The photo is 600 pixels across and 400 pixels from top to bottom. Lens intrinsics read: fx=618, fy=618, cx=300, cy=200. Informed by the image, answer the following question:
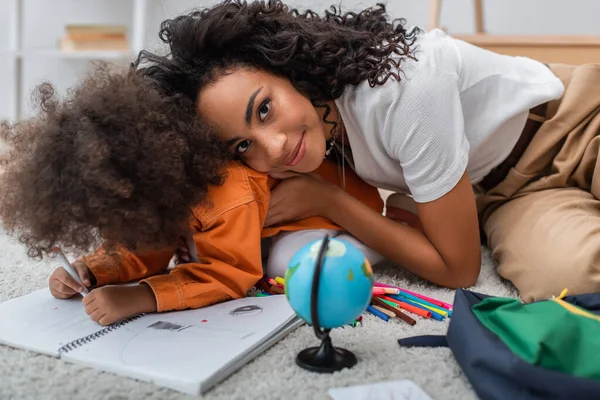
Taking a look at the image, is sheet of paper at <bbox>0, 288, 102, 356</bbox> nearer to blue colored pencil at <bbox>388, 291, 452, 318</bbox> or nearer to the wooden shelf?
blue colored pencil at <bbox>388, 291, 452, 318</bbox>

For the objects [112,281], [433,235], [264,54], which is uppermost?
[264,54]

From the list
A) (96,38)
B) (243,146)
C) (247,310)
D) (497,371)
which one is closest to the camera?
(497,371)

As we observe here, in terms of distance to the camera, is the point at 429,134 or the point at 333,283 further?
the point at 429,134

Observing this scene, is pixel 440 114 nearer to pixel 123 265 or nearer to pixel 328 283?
pixel 328 283

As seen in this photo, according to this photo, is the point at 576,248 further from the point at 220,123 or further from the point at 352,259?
the point at 220,123

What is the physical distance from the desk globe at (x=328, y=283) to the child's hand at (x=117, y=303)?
0.85 ft

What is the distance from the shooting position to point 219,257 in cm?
87

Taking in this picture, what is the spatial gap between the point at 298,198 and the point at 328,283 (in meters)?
0.40

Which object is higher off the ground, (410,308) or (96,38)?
(96,38)

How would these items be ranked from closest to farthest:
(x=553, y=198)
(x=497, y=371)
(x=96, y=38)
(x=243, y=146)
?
1. (x=497, y=371)
2. (x=243, y=146)
3. (x=553, y=198)
4. (x=96, y=38)

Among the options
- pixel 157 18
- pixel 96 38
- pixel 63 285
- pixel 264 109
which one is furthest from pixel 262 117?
pixel 157 18

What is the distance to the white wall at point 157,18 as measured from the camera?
6.01ft

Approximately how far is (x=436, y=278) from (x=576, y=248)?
0.21m

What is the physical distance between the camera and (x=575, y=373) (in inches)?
22.9
